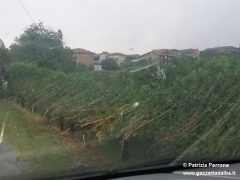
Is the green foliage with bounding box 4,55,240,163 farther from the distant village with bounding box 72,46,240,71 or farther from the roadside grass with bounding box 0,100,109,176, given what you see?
the roadside grass with bounding box 0,100,109,176

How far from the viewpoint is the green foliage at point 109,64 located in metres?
11.0

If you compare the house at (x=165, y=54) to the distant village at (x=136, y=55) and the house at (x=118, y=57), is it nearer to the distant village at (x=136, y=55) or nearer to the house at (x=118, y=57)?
the distant village at (x=136, y=55)

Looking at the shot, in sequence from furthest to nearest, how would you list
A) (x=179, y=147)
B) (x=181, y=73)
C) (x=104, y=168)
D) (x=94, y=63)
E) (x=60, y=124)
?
(x=60, y=124)
(x=94, y=63)
(x=181, y=73)
(x=179, y=147)
(x=104, y=168)

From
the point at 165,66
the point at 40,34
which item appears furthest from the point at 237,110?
the point at 40,34

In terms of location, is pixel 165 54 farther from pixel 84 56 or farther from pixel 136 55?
pixel 84 56

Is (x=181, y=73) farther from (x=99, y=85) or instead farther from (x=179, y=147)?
(x=99, y=85)

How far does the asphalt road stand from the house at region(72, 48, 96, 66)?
2.62 metres

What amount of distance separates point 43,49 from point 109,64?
5.63 feet

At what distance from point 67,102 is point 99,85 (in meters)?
1.13

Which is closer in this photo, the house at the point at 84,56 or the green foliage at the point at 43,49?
the house at the point at 84,56

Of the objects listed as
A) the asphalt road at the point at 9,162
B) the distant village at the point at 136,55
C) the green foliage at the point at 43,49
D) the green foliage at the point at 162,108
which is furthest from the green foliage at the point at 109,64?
the asphalt road at the point at 9,162

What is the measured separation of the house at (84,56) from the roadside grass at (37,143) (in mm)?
1641

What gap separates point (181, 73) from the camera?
9.40 meters

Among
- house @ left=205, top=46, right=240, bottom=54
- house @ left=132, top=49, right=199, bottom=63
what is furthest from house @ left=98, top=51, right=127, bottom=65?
house @ left=205, top=46, right=240, bottom=54
